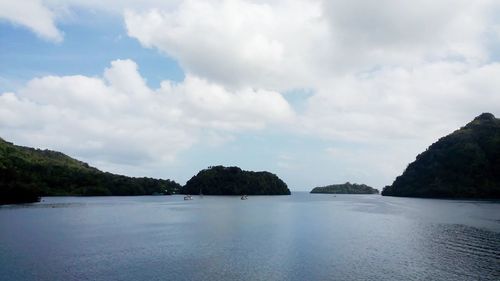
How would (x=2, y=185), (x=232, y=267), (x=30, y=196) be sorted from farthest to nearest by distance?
(x=30, y=196) < (x=2, y=185) < (x=232, y=267)

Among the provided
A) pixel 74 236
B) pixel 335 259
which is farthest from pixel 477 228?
pixel 74 236

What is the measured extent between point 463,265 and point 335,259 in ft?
45.9

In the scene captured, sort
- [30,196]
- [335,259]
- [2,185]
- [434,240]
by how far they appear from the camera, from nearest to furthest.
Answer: [335,259], [434,240], [2,185], [30,196]

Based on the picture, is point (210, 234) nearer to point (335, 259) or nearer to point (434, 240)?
point (335, 259)

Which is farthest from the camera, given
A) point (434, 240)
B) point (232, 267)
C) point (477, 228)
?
point (477, 228)

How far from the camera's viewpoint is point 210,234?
7600cm

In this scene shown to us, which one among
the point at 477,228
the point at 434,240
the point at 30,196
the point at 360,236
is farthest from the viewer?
the point at 30,196

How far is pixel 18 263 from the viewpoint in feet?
152

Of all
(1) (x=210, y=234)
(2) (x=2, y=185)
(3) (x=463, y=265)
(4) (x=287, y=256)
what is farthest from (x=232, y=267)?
(2) (x=2, y=185)

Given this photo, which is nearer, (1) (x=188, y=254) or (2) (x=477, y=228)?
(1) (x=188, y=254)

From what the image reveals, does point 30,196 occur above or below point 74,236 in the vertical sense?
above

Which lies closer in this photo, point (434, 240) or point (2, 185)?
point (434, 240)

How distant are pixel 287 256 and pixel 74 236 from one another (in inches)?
1534

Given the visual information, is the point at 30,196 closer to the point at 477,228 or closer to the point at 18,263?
the point at 18,263
